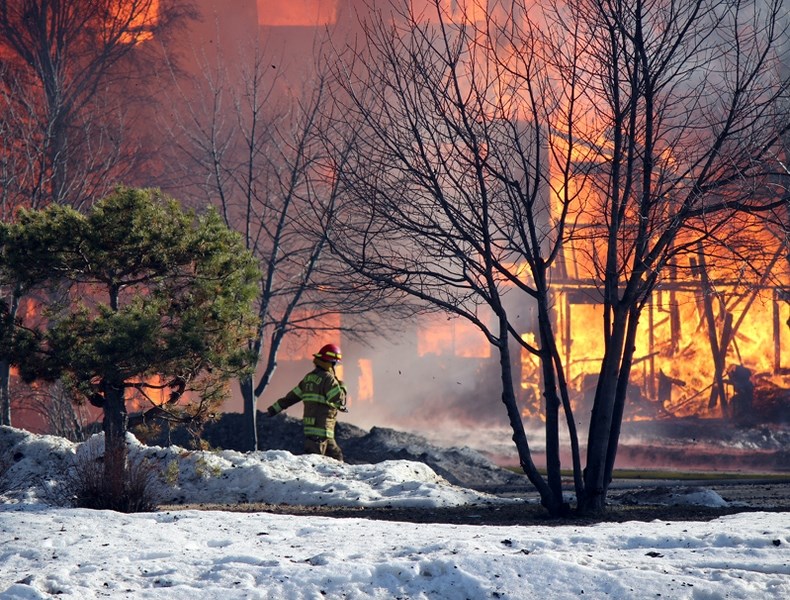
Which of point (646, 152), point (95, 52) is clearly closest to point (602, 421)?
point (646, 152)

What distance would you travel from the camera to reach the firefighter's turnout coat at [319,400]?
41.6 ft

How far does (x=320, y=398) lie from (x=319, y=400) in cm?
3

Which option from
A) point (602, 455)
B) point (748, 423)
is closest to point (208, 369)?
point (602, 455)

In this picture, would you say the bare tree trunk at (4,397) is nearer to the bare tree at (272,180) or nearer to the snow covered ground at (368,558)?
the bare tree at (272,180)

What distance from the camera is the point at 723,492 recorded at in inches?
472

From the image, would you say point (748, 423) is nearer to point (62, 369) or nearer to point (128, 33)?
point (62, 369)

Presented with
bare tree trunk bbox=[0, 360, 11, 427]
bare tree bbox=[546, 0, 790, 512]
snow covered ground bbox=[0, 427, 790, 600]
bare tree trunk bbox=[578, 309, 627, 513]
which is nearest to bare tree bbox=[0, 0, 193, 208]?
bare tree trunk bbox=[0, 360, 11, 427]

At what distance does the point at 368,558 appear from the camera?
556 centimetres

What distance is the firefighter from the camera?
41.6 ft

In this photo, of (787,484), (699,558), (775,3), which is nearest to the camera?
(699,558)

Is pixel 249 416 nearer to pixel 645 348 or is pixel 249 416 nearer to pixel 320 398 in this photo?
pixel 320 398

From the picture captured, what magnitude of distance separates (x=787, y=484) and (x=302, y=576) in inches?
372

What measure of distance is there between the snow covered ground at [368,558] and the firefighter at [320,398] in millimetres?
5189

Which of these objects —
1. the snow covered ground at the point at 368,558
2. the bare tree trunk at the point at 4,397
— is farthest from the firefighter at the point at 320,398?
the snow covered ground at the point at 368,558
